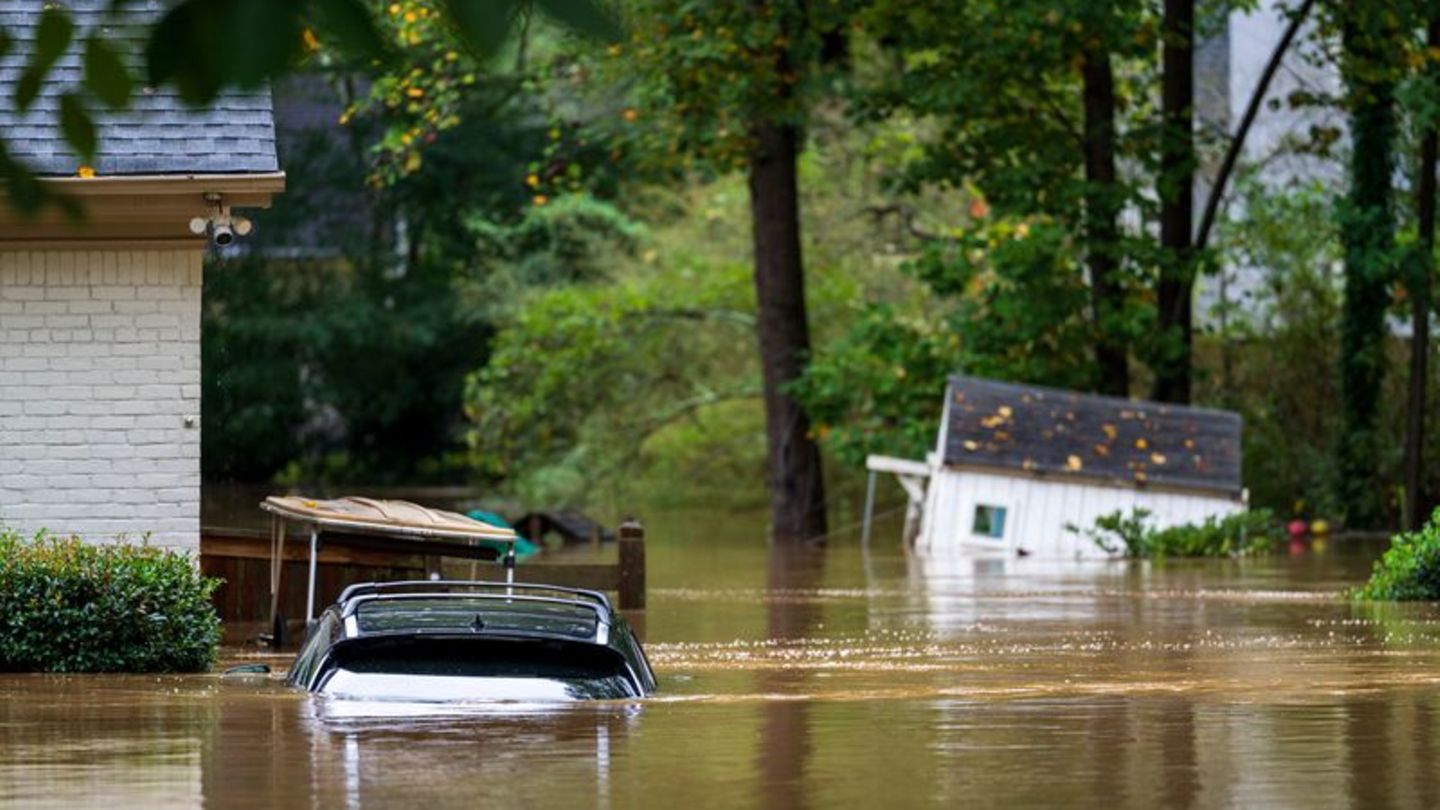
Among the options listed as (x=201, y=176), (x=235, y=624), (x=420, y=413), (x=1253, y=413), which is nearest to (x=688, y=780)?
(x=201, y=176)

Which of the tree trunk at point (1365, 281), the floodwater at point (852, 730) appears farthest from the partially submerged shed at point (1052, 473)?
the floodwater at point (852, 730)

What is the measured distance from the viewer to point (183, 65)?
5.63m

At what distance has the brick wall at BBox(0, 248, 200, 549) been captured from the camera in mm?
17984

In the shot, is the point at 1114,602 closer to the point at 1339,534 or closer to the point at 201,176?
the point at 201,176

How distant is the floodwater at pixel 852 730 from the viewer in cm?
1045

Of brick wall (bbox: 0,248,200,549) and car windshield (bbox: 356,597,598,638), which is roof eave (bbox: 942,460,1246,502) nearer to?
brick wall (bbox: 0,248,200,549)

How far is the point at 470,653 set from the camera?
12.7 m

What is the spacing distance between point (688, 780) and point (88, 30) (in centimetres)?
528

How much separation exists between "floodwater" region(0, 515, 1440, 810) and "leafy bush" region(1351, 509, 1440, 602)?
177 centimetres

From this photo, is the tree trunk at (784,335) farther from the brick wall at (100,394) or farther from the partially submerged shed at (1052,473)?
the brick wall at (100,394)

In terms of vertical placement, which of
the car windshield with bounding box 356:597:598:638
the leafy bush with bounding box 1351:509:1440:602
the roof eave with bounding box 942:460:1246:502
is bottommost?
the car windshield with bounding box 356:597:598:638

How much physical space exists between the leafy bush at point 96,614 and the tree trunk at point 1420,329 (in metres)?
21.7

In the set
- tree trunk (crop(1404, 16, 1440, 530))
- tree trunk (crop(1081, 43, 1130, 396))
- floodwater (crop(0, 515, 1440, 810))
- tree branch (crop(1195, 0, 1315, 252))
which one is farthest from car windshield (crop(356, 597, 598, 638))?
tree branch (crop(1195, 0, 1315, 252))

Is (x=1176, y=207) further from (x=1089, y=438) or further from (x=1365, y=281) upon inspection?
(x=1089, y=438)
